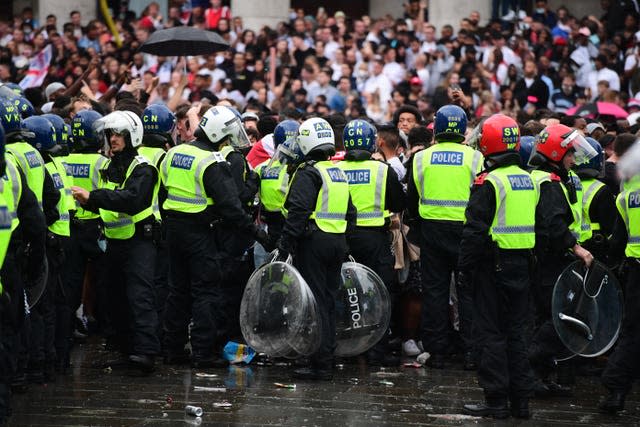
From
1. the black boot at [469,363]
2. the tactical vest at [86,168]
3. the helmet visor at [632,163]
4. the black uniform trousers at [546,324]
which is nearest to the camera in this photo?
the helmet visor at [632,163]

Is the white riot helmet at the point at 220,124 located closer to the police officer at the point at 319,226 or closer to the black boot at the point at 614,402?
the police officer at the point at 319,226

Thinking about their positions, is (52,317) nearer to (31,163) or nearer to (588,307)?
(31,163)

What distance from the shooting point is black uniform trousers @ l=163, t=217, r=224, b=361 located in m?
10.3

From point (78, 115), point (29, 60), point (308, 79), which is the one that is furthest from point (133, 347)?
point (29, 60)

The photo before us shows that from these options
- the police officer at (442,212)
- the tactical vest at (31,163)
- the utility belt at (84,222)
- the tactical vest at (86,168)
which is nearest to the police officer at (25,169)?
the tactical vest at (31,163)

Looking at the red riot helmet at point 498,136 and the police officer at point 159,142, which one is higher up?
the red riot helmet at point 498,136

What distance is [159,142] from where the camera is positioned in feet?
35.9

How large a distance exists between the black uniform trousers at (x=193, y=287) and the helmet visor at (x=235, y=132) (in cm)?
82

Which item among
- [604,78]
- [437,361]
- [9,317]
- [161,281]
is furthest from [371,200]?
[604,78]

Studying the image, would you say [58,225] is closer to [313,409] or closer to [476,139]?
[313,409]

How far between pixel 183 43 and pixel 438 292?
20.2 feet

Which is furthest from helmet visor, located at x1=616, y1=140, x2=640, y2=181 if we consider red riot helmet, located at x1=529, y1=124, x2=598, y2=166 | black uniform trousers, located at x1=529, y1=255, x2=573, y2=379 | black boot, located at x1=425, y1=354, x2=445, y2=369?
black boot, located at x1=425, y1=354, x2=445, y2=369

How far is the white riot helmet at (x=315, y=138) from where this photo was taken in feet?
33.2

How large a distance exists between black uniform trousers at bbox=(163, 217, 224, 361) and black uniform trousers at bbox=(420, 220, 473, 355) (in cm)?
186
